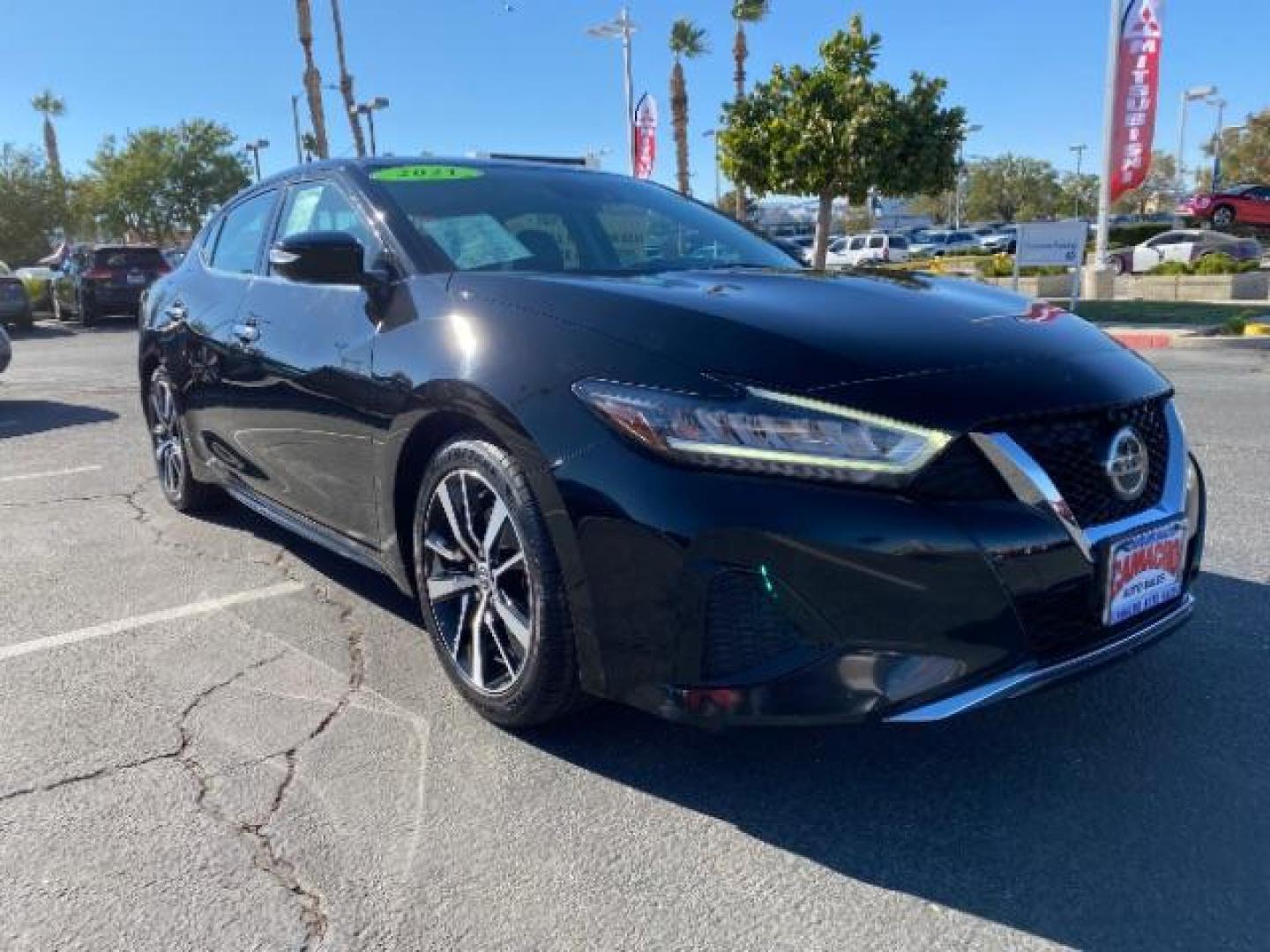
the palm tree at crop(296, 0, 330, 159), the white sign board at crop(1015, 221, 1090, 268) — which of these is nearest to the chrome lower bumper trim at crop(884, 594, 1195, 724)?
the white sign board at crop(1015, 221, 1090, 268)

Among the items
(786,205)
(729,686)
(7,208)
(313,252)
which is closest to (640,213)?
(313,252)

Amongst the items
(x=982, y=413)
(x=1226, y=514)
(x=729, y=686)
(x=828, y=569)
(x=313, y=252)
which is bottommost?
(x=1226, y=514)

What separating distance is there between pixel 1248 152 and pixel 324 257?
65458mm

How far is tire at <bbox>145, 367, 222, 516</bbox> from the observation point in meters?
4.97

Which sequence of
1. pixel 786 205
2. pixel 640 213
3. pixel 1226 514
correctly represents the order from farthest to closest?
pixel 786 205 < pixel 1226 514 < pixel 640 213

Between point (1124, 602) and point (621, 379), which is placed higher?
point (621, 379)

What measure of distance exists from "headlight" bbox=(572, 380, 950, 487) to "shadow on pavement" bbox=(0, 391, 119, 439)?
7.51 meters

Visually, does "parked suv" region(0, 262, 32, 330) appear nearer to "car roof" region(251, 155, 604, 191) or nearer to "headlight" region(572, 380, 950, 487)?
"car roof" region(251, 155, 604, 191)

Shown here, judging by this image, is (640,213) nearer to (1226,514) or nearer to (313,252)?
(313,252)

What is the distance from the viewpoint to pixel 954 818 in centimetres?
234

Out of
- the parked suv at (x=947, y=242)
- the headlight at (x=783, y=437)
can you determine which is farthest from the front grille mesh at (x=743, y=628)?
the parked suv at (x=947, y=242)

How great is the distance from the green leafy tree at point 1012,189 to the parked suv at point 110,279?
72857mm

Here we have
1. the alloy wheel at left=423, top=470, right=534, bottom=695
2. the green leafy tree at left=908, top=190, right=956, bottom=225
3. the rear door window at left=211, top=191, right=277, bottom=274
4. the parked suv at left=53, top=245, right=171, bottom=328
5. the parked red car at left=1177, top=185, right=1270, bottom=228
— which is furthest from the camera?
the green leafy tree at left=908, top=190, right=956, bottom=225

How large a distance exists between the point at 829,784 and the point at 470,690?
1.00 meters
